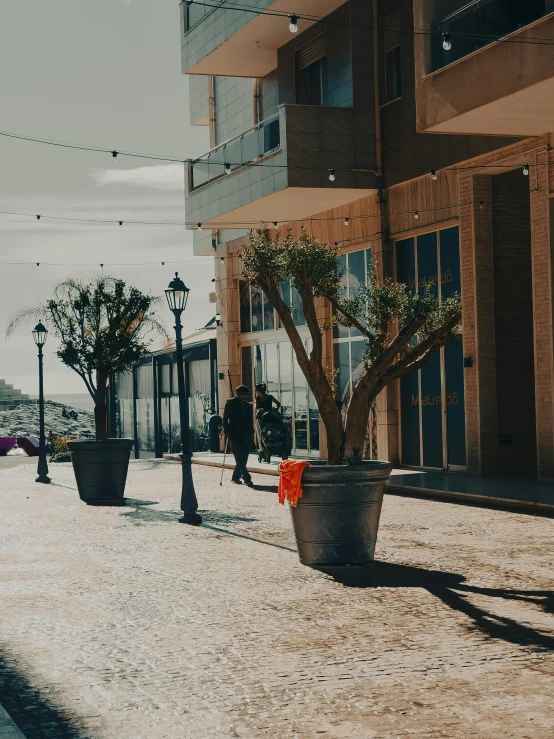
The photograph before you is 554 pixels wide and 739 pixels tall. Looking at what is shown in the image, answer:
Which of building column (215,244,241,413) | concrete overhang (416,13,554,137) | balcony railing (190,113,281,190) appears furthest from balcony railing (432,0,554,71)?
building column (215,244,241,413)

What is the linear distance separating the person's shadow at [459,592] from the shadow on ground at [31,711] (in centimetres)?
294

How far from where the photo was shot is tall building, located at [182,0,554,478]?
683 inches

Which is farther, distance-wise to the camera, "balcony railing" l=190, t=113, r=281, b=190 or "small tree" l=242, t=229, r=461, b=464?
"balcony railing" l=190, t=113, r=281, b=190

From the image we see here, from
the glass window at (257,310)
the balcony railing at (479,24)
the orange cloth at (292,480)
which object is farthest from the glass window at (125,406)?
the orange cloth at (292,480)

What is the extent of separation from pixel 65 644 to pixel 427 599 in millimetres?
2844

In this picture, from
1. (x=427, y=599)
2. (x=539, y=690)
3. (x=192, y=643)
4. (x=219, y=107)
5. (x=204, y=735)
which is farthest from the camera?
(x=219, y=107)

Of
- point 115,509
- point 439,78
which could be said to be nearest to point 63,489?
point 115,509

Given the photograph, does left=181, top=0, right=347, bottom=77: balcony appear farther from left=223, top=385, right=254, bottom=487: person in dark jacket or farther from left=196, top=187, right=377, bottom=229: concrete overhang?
left=223, top=385, right=254, bottom=487: person in dark jacket

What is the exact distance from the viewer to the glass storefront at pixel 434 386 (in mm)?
21109

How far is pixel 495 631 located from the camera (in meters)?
7.54

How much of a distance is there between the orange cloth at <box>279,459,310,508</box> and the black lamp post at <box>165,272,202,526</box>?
412cm

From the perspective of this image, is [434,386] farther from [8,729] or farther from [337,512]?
[8,729]

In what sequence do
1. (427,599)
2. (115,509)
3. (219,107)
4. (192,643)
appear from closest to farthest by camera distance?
(192,643) < (427,599) < (115,509) < (219,107)

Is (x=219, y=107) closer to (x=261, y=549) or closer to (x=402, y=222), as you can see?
(x=402, y=222)
